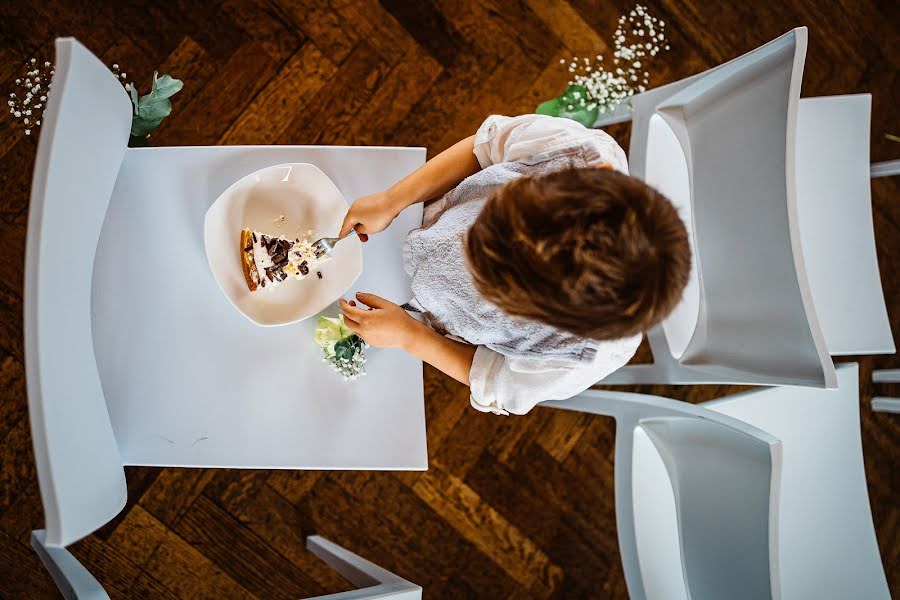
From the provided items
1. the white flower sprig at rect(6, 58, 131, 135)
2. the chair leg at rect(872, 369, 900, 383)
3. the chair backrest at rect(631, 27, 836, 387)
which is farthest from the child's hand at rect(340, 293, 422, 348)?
the chair leg at rect(872, 369, 900, 383)

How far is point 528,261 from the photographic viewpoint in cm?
74

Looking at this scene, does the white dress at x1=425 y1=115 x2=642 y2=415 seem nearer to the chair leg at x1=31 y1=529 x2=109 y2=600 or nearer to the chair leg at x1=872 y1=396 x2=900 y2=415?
the chair leg at x1=31 y1=529 x2=109 y2=600

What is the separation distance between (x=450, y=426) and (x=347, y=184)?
0.92m

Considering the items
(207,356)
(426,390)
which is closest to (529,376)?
(207,356)

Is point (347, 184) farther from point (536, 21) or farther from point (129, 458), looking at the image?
point (536, 21)

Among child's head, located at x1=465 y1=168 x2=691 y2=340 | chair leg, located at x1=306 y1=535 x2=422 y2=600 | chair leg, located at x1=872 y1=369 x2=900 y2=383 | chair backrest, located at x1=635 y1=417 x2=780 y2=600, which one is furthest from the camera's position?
chair leg, located at x1=872 y1=369 x2=900 y2=383

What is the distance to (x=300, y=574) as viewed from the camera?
174 centimetres

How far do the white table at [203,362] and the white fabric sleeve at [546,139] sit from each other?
23cm

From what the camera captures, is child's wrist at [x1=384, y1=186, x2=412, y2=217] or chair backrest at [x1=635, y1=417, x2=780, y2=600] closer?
chair backrest at [x1=635, y1=417, x2=780, y2=600]

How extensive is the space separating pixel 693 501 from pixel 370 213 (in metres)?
0.70

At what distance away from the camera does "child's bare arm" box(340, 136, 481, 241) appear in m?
1.01

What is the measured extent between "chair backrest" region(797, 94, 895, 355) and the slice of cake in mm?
1084

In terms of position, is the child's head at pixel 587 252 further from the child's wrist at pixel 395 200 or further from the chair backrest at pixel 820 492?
the chair backrest at pixel 820 492

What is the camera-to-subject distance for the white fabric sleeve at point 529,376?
2.93 feet
